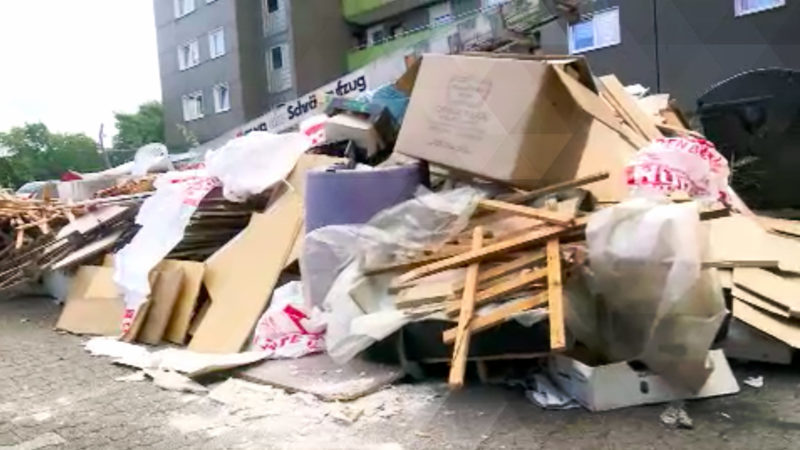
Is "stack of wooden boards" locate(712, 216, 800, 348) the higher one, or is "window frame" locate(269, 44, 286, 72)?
"window frame" locate(269, 44, 286, 72)

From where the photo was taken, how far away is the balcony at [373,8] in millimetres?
20609

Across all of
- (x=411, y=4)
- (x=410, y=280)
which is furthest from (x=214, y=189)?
(x=411, y=4)

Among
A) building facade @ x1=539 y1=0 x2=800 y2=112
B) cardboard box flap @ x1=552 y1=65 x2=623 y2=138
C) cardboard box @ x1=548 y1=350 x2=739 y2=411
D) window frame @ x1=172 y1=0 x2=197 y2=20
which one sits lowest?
cardboard box @ x1=548 y1=350 x2=739 y2=411

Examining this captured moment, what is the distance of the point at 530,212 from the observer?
3.08 meters

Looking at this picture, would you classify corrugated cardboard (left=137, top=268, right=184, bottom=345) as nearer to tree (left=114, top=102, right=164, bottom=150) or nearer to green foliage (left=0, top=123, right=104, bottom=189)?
green foliage (left=0, top=123, right=104, bottom=189)

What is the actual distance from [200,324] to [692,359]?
8.82ft

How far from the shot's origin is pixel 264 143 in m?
4.79

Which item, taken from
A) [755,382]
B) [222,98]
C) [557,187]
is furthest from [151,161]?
[222,98]

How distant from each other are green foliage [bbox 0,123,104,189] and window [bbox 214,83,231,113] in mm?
4421

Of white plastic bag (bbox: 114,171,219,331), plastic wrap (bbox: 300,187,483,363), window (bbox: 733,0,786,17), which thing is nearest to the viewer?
plastic wrap (bbox: 300,187,483,363)

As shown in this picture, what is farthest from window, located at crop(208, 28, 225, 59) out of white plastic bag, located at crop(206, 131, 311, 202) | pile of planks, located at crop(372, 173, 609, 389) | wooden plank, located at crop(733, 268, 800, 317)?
wooden plank, located at crop(733, 268, 800, 317)

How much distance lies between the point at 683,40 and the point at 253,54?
47.6 ft

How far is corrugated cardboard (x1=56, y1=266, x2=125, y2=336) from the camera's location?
478cm

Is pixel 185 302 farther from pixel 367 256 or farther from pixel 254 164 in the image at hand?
pixel 367 256
